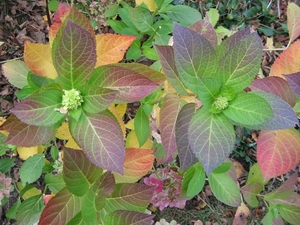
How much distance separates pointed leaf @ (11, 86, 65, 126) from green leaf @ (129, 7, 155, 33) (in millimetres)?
706

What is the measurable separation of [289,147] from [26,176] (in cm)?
84

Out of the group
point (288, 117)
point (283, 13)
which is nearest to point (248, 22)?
point (283, 13)

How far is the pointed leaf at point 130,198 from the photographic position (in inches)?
38.3

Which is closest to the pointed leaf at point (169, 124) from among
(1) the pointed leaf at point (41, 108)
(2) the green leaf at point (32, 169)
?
(1) the pointed leaf at point (41, 108)

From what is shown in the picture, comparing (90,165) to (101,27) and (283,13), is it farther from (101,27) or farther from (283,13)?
(283,13)

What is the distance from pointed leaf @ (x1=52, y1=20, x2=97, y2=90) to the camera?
0.74 m

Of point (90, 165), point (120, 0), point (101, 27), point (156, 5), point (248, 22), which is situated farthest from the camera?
point (248, 22)

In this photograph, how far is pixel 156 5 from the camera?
4.92 ft

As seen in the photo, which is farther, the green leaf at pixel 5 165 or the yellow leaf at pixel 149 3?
the yellow leaf at pixel 149 3

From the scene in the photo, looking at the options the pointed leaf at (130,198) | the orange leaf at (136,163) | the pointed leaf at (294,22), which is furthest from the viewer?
the pointed leaf at (294,22)

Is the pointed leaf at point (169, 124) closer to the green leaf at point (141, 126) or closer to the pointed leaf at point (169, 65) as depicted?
the pointed leaf at point (169, 65)

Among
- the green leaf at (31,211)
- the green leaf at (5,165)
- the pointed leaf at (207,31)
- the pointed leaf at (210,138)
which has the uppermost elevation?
the pointed leaf at (207,31)

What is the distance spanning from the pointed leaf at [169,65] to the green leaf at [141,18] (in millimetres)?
589

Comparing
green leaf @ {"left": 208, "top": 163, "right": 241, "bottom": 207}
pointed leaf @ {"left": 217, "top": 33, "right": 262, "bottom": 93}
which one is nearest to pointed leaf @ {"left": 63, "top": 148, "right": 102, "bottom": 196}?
pointed leaf @ {"left": 217, "top": 33, "right": 262, "bottom": 93}
